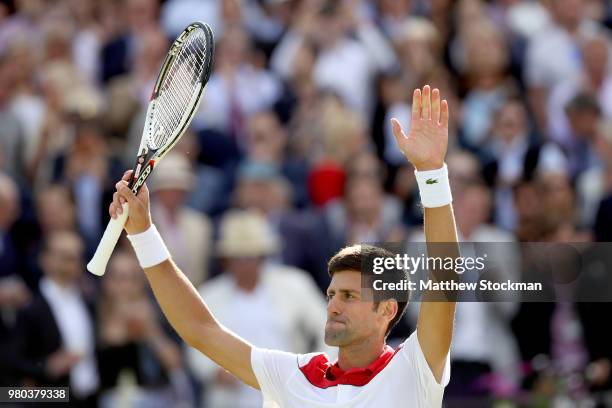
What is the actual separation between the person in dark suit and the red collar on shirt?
4651 mm

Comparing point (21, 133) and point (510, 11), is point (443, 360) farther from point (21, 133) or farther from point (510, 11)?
point (510, 11)

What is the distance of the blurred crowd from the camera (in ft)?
34.5

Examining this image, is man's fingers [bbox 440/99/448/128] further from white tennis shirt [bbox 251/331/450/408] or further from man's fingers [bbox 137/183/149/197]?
man's fingers [bbox 137/183/149/197]

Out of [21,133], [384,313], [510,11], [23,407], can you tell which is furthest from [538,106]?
[384,313]

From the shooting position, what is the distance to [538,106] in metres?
13.3

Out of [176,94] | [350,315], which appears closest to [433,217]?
[350,315]

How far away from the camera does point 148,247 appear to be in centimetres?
605

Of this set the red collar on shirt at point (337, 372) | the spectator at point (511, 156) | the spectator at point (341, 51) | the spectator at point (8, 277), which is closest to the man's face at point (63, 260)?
the spectator at point (8, 277)

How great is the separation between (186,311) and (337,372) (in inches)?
27.7

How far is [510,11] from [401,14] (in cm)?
109

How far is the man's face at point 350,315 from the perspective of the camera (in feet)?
18.6

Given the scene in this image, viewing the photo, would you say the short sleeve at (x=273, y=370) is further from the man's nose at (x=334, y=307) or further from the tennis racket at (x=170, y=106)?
the tennis racket at (x=170, y=106)

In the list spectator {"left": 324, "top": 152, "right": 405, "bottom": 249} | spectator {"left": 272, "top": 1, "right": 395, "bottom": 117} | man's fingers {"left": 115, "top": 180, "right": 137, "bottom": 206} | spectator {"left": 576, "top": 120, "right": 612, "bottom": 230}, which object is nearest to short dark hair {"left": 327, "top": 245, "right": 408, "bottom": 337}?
man's fingers {"left": 115, "top": 180, "right": 137, "bottom": 206}

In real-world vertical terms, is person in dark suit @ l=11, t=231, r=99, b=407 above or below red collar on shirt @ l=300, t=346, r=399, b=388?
above
